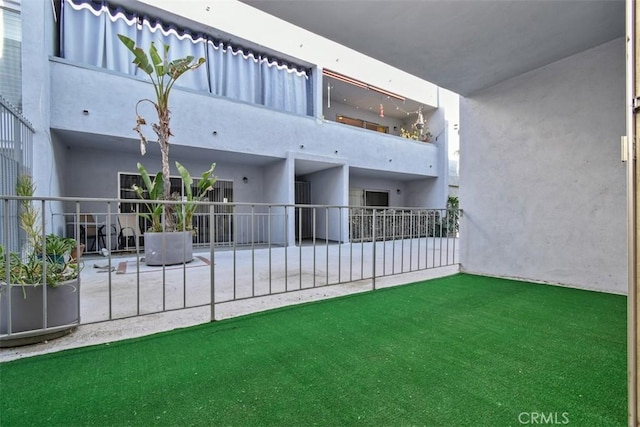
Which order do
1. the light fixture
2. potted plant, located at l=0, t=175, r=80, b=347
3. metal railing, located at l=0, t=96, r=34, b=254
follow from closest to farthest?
potted plant, located at l=0, t=175, r=80, b=347
metal railing, located at l=0, t=96, r=34, b=254
the light fixture

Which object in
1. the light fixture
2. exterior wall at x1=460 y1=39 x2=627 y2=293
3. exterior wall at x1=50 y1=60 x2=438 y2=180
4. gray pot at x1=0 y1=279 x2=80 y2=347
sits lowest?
gray pot at x1=0 y1=279 x2=80 y2=347

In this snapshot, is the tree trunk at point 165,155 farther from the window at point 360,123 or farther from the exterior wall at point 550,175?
the window at point 360,123

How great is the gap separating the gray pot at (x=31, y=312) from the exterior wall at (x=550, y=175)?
17.6 ft

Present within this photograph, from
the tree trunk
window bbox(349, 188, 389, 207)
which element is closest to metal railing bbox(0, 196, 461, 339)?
the tree trunk

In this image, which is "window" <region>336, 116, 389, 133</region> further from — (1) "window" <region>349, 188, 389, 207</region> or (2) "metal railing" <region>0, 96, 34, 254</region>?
(2) "metal railing" <region>0, 96, 34, 254</region>

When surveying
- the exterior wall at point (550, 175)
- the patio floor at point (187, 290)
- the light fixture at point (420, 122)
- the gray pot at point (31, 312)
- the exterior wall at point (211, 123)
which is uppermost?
the light fixture at point (420, 122)

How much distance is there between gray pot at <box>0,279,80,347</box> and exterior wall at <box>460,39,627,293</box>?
5356 mm

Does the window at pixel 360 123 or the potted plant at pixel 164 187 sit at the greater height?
the window at pixel 360 123

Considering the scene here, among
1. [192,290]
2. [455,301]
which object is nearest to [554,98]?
[455,301]

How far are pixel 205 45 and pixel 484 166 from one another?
7846 mm

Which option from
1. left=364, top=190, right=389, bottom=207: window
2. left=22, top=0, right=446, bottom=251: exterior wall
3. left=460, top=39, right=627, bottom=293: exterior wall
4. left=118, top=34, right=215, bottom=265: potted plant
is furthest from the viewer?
left=364, top=190, right=389, bottom=207: window

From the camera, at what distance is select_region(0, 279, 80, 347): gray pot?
2.25 m

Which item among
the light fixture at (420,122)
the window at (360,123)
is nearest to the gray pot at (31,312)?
the window at (360,123)

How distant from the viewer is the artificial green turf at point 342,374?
1.49 meters
